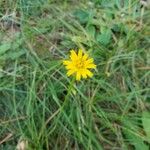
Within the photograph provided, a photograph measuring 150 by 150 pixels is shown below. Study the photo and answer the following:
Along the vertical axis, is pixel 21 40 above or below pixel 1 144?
above

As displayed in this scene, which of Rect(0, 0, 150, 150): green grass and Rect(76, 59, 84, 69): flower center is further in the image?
Rect(0, 0, 150, 150): green grass

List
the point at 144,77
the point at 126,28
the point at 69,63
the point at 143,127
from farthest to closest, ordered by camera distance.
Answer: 1. the point at 126,28
2. the point at 144,77
3. the point at 143,127
4. the point at 69,63

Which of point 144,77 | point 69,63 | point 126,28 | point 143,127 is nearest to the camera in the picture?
point 69,63

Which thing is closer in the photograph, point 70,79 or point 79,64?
point 79,64

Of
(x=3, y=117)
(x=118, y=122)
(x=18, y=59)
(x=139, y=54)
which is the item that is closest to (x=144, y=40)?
(x=139, y=54)

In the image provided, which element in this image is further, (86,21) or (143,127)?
(86,21)

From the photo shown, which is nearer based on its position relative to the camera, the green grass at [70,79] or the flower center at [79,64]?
the flower center at [79,64]

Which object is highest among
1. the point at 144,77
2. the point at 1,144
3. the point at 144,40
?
the point at 144,40

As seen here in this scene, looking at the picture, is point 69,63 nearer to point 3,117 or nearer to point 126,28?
point 3,117
